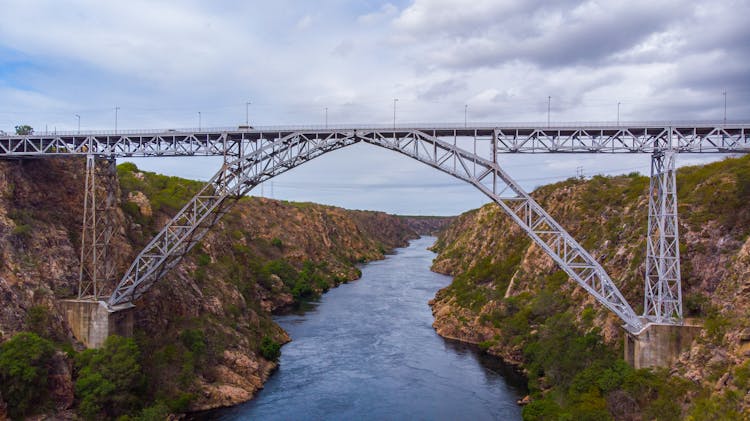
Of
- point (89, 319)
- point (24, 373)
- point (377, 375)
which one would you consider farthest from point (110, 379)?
point (377, 375)

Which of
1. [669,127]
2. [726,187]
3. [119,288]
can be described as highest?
[669,127]

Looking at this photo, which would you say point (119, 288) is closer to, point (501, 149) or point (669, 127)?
point (501, 149)

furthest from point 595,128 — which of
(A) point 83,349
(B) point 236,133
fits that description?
(A) point 83,349

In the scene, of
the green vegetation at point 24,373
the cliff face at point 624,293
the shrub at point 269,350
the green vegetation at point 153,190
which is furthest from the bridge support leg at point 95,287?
the cliff face at point 624,293

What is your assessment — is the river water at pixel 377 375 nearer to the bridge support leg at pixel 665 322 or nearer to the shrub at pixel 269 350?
the shrub at pixel 269 350

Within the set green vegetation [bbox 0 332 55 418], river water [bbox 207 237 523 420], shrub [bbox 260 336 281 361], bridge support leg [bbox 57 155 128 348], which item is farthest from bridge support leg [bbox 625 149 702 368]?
green vegetation [bbox 0 332 55 418]

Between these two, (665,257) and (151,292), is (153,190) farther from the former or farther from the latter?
(665,257)
